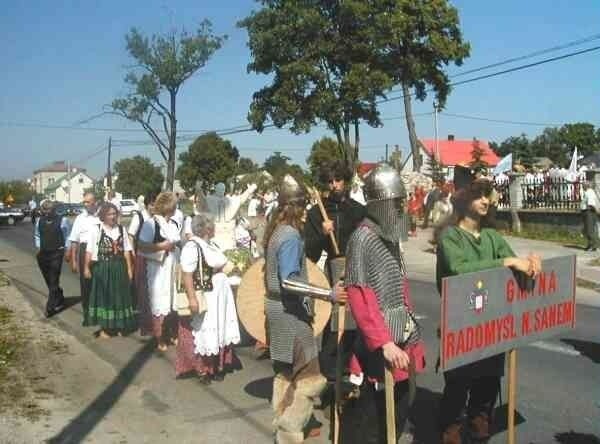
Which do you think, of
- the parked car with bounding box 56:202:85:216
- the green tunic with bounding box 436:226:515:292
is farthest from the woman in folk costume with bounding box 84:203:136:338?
the green tunic with bounding box 436:226:515:292

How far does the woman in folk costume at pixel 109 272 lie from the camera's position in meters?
9.26

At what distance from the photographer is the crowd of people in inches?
155

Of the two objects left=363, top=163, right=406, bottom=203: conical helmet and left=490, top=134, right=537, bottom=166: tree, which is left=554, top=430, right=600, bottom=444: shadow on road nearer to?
left=363, top=163, right=406, bottom=203: conical helmet

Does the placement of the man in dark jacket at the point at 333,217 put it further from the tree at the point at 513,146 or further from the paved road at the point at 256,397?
the tree at the point at 513,146

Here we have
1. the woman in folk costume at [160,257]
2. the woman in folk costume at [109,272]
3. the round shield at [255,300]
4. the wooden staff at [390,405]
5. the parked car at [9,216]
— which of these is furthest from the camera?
the parked car at [9,216]

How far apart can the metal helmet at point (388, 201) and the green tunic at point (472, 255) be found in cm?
41

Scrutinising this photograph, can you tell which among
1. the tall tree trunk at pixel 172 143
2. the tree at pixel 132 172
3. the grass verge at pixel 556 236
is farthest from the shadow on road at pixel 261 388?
the tree at pixel 132 172

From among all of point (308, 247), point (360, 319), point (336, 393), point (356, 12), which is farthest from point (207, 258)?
point (356, 12)

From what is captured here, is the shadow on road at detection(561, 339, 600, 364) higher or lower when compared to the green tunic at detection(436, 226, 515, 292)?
lower

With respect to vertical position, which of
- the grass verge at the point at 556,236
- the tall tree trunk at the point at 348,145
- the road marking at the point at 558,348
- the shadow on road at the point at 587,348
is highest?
the tall tree trunk at the point at 348,145

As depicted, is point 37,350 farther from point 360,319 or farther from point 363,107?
point 363,107

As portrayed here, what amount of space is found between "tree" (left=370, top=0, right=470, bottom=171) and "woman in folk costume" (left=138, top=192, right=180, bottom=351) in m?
24.0

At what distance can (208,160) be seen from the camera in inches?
2621

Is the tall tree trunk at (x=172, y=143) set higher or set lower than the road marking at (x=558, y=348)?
higher
